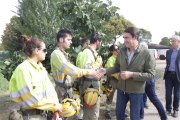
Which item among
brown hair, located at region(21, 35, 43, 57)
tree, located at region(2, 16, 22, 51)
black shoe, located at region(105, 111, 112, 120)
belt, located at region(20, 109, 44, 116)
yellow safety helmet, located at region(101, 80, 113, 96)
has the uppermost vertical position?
tree, located at region(2, 16, 22, 51)

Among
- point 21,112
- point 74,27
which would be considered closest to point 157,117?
point 74,27

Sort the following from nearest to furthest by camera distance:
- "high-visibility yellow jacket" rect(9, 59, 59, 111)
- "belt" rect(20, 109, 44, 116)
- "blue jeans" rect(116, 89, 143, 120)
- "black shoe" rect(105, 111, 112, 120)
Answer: "high-visibility yellow jacket" rect(9, 59, 59, 111), "belt" rect(20, 109, 44, 116), "blue jeans" rect(116, 89, 143, 120), "black shoe" rect(105, 111, 112, 120)

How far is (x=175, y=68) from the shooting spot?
8.40m

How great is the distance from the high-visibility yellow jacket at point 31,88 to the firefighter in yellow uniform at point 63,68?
107 cm

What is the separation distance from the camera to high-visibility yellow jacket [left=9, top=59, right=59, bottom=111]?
397 centimetres

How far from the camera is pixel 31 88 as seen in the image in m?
3.96

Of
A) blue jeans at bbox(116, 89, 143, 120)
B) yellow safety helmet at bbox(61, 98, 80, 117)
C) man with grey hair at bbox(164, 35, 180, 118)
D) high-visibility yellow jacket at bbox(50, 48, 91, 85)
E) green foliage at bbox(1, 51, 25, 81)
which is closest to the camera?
yellow safety helmet at bbox(61, 98, 80, 117)

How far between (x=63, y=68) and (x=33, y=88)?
130cm

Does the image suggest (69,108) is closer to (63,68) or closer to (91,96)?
(63,68)

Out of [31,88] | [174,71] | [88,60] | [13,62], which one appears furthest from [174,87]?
[31,88]

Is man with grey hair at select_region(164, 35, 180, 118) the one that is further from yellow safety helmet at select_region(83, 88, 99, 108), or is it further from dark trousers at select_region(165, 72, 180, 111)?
yellow safety helmet at select_region(83, 88, 99, 108)

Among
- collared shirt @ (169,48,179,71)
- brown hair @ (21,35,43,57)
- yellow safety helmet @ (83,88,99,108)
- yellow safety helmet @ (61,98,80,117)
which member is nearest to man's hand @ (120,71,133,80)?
yellow safety helmet @ (61,98,80,117)

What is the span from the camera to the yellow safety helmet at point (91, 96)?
6238mm

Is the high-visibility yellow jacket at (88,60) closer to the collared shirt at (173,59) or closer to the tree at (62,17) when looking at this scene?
the tree at (62,17)
